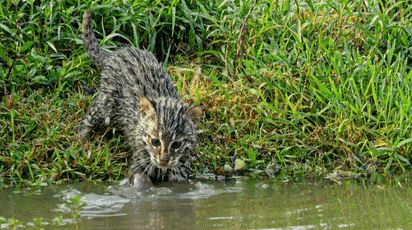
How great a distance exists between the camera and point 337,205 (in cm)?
878

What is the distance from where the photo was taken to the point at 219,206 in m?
8.82

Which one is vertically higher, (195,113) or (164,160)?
(195,113)

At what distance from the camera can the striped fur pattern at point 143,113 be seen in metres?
9.85

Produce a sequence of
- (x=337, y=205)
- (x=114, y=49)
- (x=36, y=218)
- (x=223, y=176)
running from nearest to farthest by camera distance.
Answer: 1. (x=36, y=218)
2. (x=337, y=205)
3. (x=223, y=176)
4. (x=114, y=49)

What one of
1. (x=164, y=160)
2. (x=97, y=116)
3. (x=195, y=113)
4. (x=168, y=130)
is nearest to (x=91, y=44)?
(x=97, y=116)

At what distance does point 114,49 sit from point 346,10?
2762mm

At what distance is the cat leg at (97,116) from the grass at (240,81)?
144mm

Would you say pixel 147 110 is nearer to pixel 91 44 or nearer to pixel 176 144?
pixel 176 144

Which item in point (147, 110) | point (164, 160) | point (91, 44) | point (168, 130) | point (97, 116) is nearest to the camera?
point (164, 160)

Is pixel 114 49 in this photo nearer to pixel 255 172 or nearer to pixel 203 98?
pixel 203 98

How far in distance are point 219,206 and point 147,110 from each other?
171 cm

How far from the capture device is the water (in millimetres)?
8053

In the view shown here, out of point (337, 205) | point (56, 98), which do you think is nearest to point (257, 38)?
point (56, 98)

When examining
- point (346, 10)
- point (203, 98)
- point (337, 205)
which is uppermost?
point (346, 10)
